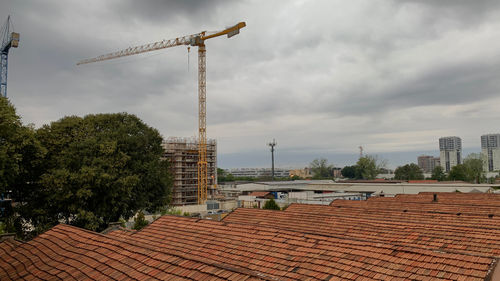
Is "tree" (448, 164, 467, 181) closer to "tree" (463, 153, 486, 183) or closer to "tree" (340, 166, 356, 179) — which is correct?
"tree" (463, 153, 486, 183)

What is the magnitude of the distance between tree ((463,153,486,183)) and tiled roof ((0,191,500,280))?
83.6 meters

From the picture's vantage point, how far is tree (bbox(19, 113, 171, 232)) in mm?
25703

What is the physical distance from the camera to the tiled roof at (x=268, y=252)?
7289 millimetres

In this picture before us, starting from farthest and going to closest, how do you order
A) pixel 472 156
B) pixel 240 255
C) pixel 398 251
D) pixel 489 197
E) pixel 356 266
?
pixel 472 156 < pixel 489 197 < pixel 240 255 < pixel 398 251 < pixel 356 266

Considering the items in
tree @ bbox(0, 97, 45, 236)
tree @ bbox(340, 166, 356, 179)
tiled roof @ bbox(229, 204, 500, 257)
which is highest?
tree @ bbox(0, 97, 45, 236)

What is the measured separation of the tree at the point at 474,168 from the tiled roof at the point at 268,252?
83.6 metres

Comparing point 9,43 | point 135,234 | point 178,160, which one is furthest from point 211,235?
point 9,43

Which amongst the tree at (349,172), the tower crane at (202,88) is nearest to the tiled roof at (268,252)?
the tower crane at (202,88)

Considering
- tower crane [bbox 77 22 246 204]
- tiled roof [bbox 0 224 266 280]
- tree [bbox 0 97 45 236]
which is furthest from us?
tower crane [bbox 77 22 246 204]

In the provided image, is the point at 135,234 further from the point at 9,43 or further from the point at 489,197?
the point at 9,43

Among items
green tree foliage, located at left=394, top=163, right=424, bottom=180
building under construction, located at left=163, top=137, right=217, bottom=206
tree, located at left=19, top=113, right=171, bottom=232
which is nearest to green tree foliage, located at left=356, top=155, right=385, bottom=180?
green tree foliage, located at left=394, top=163, right=424, bottom=180

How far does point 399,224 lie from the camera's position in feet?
46.4

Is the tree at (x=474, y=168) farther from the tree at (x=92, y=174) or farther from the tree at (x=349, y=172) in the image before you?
the tree at (x=92, y=174)

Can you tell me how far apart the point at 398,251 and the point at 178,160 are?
237 feet
